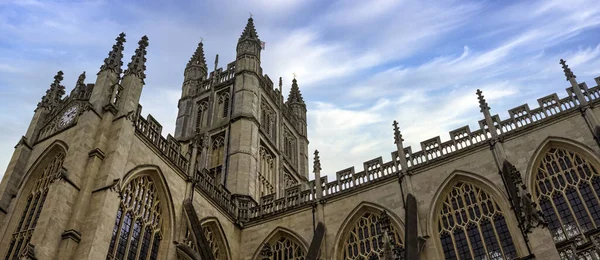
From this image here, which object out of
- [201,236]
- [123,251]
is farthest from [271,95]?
[123,251]

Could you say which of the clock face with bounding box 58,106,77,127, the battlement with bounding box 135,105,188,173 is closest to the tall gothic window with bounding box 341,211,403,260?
the battlement with bounding box 135,105,188,173

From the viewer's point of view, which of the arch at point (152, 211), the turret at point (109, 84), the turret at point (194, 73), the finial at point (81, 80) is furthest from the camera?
the turret at point (194, 73)

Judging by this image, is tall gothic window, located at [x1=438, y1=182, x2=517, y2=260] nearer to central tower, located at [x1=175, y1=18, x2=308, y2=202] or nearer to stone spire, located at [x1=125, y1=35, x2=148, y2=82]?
central tower, located at [x1=175, y1=18, x2=308, y2=202]

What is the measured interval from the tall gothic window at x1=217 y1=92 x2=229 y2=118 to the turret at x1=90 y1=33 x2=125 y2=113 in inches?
430

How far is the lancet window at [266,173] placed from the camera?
88.8 feet

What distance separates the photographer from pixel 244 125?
27547mm

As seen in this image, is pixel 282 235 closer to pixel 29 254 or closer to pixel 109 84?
pixel 109 84

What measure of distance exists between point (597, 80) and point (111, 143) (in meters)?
18.3

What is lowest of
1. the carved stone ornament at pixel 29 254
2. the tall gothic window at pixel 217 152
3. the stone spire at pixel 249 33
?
the carved stone ornament at pixel 29 254

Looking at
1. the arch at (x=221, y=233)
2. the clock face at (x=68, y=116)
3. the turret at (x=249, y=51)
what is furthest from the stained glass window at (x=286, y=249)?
the turret at (x=249, y=51)

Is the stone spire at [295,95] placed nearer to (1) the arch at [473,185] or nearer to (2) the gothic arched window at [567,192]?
(1) the arch at [473,185]

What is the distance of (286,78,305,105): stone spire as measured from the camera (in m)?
38.4

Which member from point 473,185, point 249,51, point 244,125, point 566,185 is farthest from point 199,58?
point 566,185

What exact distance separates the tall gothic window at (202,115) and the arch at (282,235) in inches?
436
